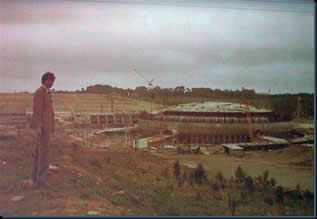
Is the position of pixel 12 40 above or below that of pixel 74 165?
above

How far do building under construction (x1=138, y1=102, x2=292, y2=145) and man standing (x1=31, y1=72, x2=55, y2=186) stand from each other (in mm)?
1129

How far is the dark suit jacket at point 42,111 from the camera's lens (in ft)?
11.8

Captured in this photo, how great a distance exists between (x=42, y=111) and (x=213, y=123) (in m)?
2.16

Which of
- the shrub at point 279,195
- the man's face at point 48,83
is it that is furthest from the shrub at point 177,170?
the man's face at point 48,83

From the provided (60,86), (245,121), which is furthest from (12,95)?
(245,121)

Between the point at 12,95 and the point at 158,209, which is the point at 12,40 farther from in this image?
the point at 158,209

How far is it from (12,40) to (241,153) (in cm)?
324

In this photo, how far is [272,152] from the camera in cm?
392

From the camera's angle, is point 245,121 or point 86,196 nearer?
point 86,196

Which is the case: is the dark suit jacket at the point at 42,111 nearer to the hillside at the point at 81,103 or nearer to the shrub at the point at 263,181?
the hillside at the point at 81,103

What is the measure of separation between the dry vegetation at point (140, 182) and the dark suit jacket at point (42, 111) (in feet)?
0.41

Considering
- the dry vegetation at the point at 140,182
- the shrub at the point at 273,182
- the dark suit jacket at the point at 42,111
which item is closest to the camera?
the dry vegetation at the point at 140,182

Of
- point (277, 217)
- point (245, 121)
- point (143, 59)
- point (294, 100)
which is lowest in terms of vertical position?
point (277, 217)

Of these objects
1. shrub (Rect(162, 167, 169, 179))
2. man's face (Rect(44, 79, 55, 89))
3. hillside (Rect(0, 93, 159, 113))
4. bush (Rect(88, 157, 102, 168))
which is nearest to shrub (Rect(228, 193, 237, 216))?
shrub (Rect(162, 167, 169, 179))
